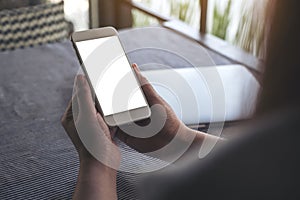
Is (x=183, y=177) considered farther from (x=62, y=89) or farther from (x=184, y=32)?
(x=184, y=32)

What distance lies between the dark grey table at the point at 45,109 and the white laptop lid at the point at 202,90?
0.31 ft

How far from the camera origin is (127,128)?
814 mm

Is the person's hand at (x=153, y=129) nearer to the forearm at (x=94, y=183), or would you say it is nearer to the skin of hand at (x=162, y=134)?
the skin of hand at (x=162, y=134)

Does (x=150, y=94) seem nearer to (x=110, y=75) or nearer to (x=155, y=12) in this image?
(x=110, y=75)

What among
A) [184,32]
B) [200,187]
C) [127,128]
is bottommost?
[184,32]

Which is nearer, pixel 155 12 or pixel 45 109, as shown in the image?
pixel 45 109

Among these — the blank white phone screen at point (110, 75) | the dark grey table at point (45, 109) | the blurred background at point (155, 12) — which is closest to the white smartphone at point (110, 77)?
the blank white phone screen at point (110, 75)

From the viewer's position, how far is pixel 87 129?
2.38 feet

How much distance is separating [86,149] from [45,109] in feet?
1.38

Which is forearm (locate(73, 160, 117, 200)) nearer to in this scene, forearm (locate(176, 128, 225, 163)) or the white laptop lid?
forearm (locate(176, 128, 225, 163))

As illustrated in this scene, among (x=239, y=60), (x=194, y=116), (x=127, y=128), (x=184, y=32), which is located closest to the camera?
(x=127, y=128)

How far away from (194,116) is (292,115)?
0.65m

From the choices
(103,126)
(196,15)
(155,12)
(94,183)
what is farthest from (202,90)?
(155,12)

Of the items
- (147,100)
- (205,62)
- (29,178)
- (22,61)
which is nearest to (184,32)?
(205,62)
